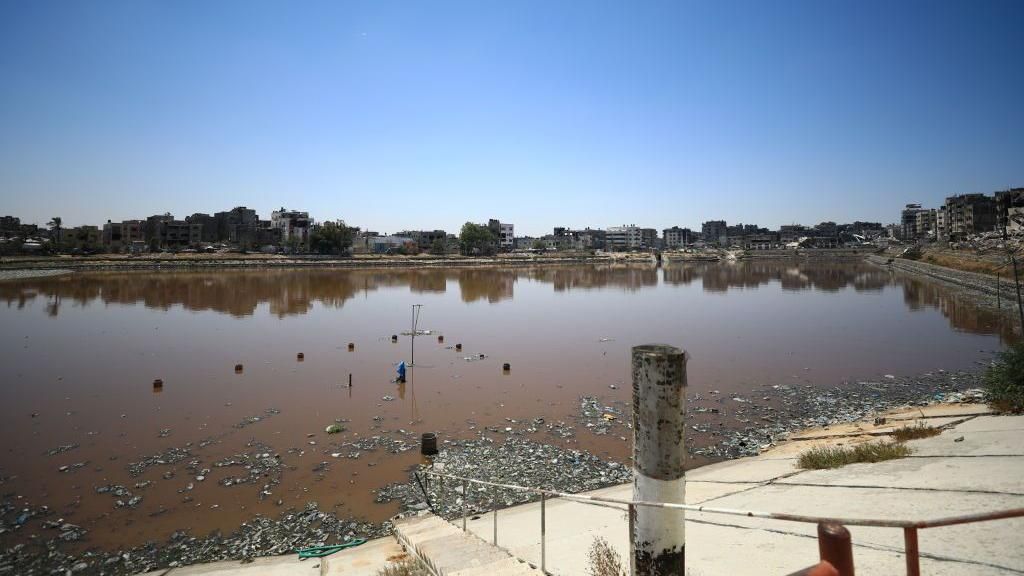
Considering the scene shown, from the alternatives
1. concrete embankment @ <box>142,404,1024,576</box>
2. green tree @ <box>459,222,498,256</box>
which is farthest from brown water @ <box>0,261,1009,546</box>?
green tree @ <box>459,222,498,256</box>

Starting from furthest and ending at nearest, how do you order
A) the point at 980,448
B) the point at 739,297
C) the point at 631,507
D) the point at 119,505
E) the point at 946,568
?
the point at 739,297, the point at 119,505, the point at 980,448, the point at 946,568, the point at 631,507

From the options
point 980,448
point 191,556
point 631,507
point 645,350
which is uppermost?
point 645,350

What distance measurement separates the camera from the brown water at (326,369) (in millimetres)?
11664

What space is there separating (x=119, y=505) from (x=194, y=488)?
133 cm

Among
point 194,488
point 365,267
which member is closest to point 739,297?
point 194,488

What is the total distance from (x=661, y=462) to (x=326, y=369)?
2093cm

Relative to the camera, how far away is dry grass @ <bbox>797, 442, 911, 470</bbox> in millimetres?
8836

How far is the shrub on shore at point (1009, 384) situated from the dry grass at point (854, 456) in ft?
14.8

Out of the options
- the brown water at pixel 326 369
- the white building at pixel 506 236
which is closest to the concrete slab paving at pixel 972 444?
the brown water at pixel 326 369

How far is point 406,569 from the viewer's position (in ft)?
21.9

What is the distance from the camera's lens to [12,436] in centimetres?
1450

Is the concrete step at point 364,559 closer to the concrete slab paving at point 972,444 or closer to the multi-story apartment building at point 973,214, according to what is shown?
the concrete slab paving at point 972,444

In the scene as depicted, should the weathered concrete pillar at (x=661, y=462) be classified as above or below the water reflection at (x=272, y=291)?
above

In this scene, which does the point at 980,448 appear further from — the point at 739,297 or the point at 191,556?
the point at 739,297
